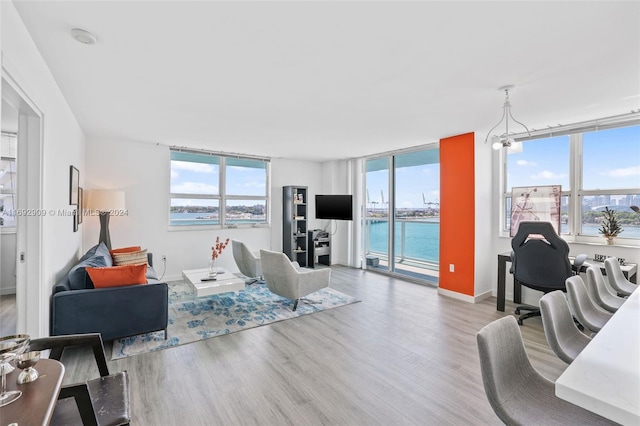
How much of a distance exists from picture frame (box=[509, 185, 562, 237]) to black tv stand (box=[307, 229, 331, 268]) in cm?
365

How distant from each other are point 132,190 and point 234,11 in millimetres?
4338

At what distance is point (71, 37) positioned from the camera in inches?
75.4

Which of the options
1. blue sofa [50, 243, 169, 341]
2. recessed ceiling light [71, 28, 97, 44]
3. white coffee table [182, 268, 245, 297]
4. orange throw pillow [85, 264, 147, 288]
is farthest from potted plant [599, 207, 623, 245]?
recessed ceiling light [71, 28, 97, 44]

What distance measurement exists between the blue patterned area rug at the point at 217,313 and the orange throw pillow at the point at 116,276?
2.06 feet

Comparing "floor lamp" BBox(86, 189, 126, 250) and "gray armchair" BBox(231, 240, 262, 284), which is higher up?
"floor lamp" BBox(86, 189, 126, 250)

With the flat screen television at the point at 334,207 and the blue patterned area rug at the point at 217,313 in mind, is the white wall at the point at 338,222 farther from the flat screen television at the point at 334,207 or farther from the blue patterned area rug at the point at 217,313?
the blue patterned area rug at the point at 217,313

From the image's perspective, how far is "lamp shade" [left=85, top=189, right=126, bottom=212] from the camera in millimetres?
4270

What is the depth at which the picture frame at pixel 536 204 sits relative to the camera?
4039 mm

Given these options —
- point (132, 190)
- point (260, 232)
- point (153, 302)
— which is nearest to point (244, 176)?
point (260, 232)

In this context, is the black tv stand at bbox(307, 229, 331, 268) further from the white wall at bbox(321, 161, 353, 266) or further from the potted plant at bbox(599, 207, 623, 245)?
the potted plant at bbox(599, 207, 623, 245)

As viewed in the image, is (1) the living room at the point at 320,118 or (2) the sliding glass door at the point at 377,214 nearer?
(1) the living room at the point at 320,118

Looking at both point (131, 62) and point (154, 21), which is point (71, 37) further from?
point (154, 21)

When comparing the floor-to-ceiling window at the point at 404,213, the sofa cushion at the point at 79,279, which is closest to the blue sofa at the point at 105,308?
the sofa cushion at the point at 79,279

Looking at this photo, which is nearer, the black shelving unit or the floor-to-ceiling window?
the floor-to-ceiling window
